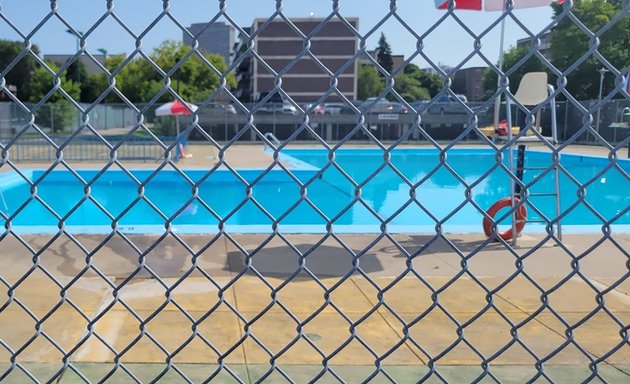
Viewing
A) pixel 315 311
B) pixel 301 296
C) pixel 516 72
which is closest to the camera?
pixel 315 311

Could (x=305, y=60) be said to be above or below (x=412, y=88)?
above

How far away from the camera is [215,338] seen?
11.7 feet

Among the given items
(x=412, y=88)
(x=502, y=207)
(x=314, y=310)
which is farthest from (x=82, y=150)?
(x=412, y=88)

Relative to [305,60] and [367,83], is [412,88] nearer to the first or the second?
[367,83]

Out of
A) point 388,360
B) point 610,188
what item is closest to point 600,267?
point 388,360

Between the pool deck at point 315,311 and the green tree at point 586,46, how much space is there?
3740cm

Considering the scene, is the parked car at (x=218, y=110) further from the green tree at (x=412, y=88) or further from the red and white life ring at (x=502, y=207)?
the green tree at (x=412, y=88)

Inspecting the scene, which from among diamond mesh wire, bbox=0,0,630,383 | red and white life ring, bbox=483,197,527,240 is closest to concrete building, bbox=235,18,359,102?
red and white life ring, bbox=483,197,527,240

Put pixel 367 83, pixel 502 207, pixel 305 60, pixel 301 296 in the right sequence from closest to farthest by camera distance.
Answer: pixel 301 296 < pixel 502 207 < pixel 305 60 < pixel 367 83

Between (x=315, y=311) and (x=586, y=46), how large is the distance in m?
40.9

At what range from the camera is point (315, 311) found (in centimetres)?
378

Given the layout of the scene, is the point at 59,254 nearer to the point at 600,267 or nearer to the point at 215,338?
the point at 215,338

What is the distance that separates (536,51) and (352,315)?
2585mm

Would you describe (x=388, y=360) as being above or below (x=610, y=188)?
above
